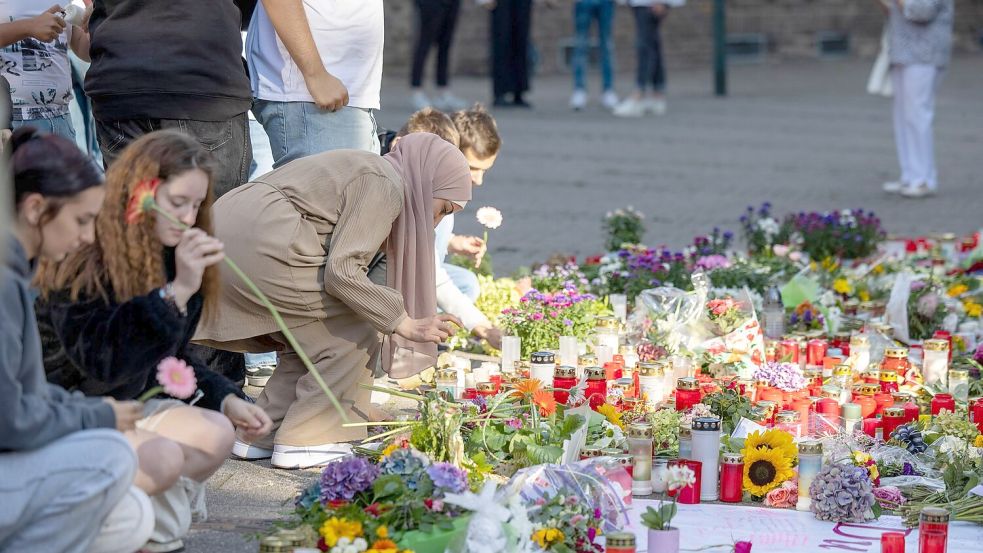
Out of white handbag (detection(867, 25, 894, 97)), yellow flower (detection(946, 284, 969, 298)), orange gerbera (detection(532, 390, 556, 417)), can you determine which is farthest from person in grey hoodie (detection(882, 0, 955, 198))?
orange gerbera (detection(532, 390, 556, 417))

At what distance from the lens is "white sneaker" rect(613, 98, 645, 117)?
43.0 feet

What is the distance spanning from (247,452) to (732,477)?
4.59 feet

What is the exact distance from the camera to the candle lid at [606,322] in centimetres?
517

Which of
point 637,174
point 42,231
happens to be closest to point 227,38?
point 42,231

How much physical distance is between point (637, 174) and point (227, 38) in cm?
600

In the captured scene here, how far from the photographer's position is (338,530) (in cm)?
314

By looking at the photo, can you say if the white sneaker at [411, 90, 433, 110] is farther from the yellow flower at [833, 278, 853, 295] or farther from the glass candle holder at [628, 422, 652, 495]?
the glass candle holder at [628, 422, 652, 495]

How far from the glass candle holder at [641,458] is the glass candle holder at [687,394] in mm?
442

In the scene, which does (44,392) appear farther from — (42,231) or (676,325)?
(676,325)

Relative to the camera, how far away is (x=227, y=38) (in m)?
4.43

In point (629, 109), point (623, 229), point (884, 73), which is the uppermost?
point (884, 73)

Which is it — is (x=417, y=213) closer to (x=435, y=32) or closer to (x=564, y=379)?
(x=564, y=379)

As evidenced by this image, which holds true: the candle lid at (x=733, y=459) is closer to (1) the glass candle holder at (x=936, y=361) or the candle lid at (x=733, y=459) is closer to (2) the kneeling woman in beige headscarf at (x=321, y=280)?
(2) the kneeling woman in beige headscarf at (x=321, y=280)

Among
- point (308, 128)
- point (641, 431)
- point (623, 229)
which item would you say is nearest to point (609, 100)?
point (623, 229)
